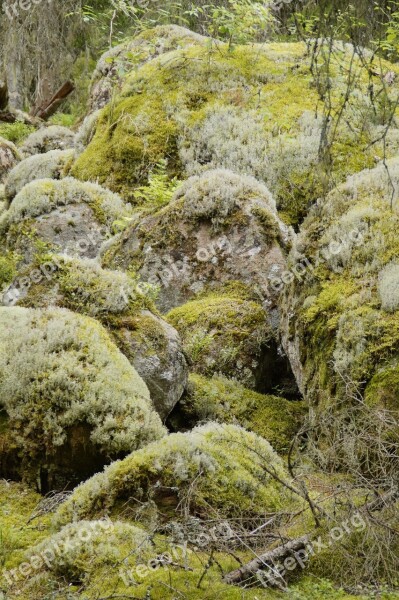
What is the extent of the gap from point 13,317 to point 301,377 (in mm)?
2610

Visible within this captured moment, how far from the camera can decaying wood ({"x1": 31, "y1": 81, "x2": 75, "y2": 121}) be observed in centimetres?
1952

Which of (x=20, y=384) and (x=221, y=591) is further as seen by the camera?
(x=20, y=384)

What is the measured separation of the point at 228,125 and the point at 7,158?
6.03 metres

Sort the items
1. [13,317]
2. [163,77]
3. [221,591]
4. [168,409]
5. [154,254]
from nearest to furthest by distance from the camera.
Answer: [221,591]
[13,317]
[168,409]
[154,254]
[163,77]

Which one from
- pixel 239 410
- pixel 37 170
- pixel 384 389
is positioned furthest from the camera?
pixel 37 170

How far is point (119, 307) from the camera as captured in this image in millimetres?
6117

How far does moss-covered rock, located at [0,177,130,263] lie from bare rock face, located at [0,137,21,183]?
485 centimetres

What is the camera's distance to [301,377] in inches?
241

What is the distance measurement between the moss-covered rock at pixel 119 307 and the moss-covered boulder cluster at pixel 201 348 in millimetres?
21

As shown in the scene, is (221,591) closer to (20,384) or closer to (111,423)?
(111,423)

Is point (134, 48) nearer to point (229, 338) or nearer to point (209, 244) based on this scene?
point (209, 244)

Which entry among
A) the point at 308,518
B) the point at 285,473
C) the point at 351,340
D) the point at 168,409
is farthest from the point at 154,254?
the point at 308,518

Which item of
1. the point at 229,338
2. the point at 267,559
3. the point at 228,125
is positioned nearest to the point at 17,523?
the point at 267,559

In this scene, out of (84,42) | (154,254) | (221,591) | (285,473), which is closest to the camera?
(221,591)
